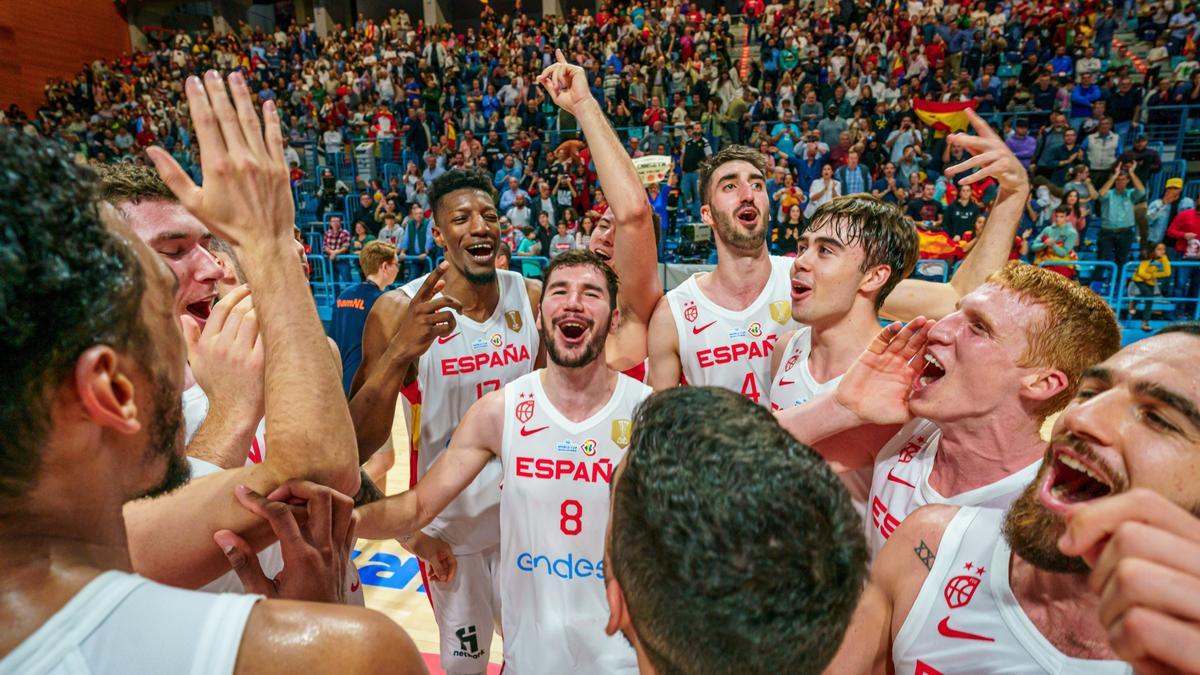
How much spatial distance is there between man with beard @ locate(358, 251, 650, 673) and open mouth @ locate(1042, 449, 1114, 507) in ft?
4.70

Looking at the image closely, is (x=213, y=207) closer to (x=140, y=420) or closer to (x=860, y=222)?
(x=140, y=420)

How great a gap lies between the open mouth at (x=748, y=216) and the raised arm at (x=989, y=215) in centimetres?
93

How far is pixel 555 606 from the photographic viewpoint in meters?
2.78

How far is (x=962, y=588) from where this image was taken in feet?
5.89

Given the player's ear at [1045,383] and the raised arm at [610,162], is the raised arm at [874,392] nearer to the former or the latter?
the player's ear at [1045,383]

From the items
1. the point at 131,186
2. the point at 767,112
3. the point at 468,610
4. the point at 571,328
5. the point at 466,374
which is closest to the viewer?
the point at 131,186

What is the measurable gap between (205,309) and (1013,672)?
2834mm

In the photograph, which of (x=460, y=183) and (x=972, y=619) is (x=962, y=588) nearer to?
(x=972, y=619)

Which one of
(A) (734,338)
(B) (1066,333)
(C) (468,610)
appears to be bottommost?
(C) (468,610)

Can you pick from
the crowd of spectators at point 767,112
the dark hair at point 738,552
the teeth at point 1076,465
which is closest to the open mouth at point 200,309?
the dark hair at point 738,552

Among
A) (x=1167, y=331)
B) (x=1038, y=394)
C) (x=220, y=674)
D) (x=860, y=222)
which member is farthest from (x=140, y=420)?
(x=860, y=222)

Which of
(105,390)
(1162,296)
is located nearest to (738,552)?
(105,390)

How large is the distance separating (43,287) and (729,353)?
10.4ft

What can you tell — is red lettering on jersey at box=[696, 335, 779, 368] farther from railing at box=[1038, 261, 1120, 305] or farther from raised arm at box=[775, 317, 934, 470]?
railing at box=[1038, 261, 1120, 305]
